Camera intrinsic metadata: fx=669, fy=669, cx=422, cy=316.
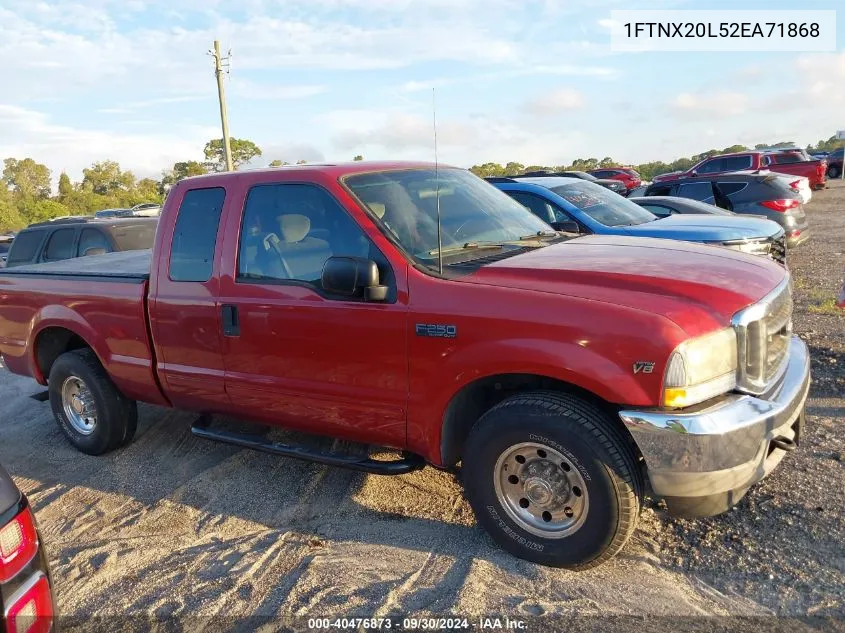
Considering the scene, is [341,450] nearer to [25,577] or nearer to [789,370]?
[25,577]

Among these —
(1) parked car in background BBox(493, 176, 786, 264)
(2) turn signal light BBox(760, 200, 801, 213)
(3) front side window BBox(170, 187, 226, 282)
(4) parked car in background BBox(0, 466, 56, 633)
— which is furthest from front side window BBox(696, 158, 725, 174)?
(4) parked car in background BBox(0, 466, 56, 633)

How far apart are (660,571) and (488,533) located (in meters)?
0.84

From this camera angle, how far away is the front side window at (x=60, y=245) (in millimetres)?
9992

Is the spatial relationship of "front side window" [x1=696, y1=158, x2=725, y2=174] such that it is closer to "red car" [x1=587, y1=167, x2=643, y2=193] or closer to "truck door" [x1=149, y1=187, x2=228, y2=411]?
"red car" [x1=587, y1=167, x2=643, y2=193]

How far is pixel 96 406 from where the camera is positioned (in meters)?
4.97

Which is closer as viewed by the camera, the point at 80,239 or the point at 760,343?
the point at 760,343

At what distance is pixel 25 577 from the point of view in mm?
2359

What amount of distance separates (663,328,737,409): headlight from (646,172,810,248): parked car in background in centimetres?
942

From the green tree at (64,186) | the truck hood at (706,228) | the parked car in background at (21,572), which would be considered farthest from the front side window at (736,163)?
the green tree at (64,186)

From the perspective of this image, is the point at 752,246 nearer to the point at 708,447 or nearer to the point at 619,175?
the point at 708,447

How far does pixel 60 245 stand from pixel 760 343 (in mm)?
10064

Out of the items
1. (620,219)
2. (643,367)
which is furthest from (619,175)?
(643,367)

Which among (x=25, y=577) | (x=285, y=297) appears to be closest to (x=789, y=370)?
(x=285, y=297)

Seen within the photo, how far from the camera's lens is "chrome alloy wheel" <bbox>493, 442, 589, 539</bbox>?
311 centimetres
